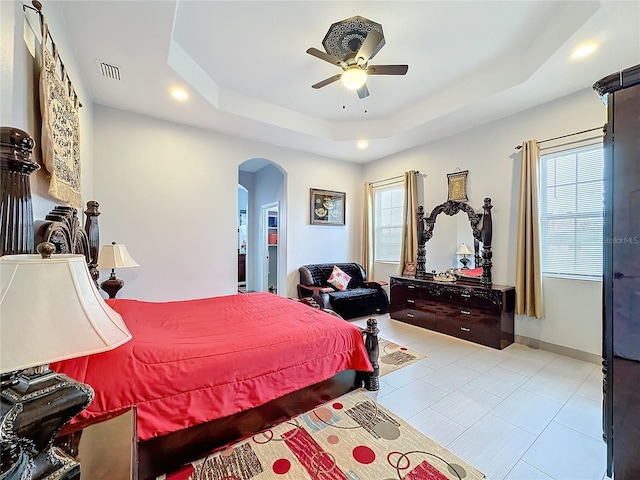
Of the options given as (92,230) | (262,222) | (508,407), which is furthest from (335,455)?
(262,222)

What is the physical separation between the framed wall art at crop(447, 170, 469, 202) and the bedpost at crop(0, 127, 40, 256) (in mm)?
4499

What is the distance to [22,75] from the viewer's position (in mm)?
1361

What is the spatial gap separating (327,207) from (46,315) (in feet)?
16.1

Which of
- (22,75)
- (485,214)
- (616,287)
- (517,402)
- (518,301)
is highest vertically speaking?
Result: (22,75)

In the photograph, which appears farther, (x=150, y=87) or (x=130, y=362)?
(x=150, y=87)

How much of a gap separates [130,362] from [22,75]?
60.3 inches

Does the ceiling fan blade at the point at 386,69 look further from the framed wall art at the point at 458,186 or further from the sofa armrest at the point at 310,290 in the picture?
the sofa armrest at the point at 310,290

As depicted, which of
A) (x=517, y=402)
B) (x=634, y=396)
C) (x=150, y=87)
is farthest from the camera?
(x=150, y=87)

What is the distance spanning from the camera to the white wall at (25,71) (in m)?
1.17

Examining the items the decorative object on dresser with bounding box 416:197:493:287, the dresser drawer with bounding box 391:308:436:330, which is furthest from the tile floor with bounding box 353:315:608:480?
the decorative object on dresser with bounding box 416:197:493:287

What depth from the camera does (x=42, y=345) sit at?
0.67 m

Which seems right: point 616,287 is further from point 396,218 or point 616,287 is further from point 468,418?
point 396,218

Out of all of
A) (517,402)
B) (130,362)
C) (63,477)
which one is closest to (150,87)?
(130,362)

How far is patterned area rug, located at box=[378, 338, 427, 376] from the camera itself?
2.86m
